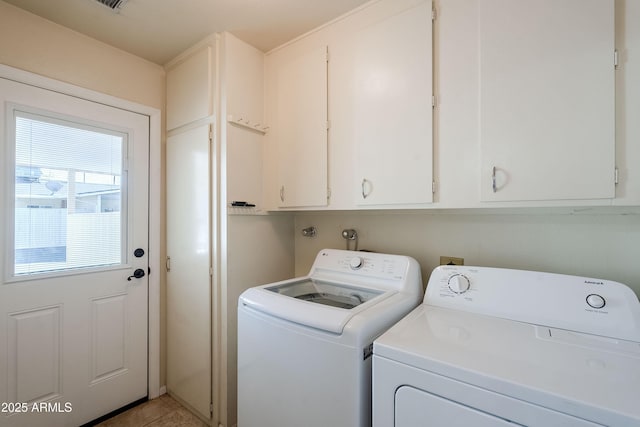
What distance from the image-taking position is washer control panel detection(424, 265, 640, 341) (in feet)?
3.21

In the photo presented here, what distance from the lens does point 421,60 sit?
131 cm

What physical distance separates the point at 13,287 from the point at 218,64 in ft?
5.49

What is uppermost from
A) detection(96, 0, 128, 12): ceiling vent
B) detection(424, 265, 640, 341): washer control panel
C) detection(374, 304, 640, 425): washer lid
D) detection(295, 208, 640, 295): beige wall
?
detection(96, 0, 128, 12): ceiling vent

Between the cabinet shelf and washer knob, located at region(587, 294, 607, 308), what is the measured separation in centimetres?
184

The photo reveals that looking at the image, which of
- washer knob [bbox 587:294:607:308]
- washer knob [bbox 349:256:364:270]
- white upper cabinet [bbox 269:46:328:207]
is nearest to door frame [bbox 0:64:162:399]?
white upper cabinet [bbox 269:46:328:207]

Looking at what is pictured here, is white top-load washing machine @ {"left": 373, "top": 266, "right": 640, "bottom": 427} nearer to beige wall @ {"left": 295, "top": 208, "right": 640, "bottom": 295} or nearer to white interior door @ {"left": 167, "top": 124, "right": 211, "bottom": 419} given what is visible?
beige wall @ {"left": 295, "top": 208, "right": 640, "bottom": 295}

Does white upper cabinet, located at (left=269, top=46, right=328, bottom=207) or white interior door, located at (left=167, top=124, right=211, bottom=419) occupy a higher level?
white upper cabinet, located at (left=269, top=46, right=328, bottom=207)

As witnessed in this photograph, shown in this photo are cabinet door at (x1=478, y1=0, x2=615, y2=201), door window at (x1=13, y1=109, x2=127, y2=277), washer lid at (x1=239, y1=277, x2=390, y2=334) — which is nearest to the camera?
cabinet door at (x1=478, y1=0, x2=615, y2=201)

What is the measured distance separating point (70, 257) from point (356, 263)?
5.61 feet

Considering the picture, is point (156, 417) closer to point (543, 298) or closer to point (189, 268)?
point (189, 268)

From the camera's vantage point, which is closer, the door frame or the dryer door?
the dryer door

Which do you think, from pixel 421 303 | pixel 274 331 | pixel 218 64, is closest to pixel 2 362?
pixel 274 331

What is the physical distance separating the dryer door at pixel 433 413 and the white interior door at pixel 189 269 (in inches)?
51.0

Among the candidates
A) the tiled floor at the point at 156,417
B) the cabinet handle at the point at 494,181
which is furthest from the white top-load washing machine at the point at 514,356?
the tiled floor at the point at 156,417
